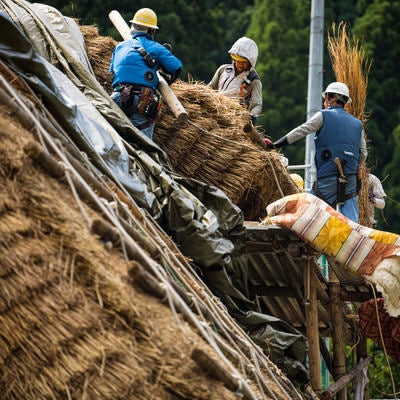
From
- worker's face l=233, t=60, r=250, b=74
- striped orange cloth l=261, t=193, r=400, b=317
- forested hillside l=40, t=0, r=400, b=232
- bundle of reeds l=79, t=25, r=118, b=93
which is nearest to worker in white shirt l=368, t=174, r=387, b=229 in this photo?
worker's face l=233, t=60, r=250, b=74

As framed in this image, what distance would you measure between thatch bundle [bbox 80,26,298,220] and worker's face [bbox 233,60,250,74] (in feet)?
2.92

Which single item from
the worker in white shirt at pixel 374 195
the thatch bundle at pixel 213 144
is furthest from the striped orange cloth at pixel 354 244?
the worker in white shirt at pixel 374 195

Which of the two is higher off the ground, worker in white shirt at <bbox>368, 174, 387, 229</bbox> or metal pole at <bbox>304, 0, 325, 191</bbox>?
metal pole at <bbox>304, 0, 325, 191</bbox>

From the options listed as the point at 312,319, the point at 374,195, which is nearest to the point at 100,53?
the point at 312,319

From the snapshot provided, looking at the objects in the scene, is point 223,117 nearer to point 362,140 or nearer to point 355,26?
point 362,140

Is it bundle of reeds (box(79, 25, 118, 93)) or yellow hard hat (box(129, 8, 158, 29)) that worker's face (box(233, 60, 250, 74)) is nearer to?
Result: bundle of reeds (box(79, 25, 118, 93))

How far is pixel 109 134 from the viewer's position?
22.8 feet

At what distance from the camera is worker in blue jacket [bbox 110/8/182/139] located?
27.1 ft

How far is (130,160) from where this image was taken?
7105 millimetres

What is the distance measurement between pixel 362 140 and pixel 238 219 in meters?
2.92

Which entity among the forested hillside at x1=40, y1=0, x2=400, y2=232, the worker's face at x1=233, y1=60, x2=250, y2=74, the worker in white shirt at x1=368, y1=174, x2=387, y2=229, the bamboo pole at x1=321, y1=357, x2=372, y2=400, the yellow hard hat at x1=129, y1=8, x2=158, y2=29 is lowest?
the forested hillside at x1=40, y1=0, x2=400, y2=232

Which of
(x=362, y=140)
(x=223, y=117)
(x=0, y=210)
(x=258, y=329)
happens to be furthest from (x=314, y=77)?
(x=0, y=210)

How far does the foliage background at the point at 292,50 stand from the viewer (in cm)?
2864

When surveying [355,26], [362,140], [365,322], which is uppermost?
[362,140]
